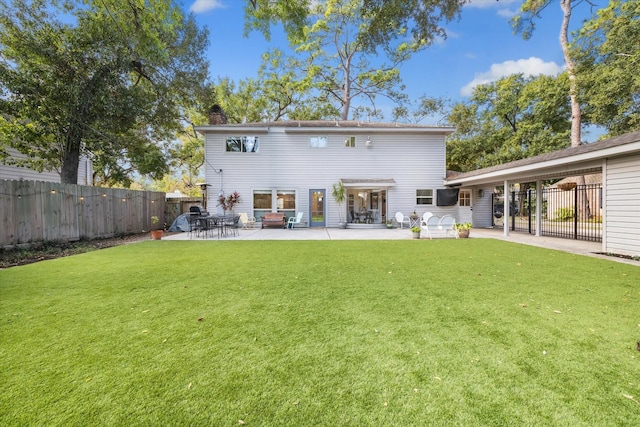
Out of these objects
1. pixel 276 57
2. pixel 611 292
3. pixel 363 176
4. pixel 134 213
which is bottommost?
pixel 611 292

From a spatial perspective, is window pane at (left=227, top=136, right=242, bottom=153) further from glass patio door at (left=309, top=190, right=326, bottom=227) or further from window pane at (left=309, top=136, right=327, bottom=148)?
glass patio door at (left=309, top=190, right=326, bottom=227)

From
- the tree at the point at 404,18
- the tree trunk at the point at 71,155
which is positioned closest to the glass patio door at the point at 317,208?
the tree trunk at the point at 71,155

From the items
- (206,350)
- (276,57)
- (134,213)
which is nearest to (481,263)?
(206,350)

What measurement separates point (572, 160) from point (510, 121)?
20637mm

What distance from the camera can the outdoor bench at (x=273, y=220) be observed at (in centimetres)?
1434

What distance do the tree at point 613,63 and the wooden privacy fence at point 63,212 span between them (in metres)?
22.9

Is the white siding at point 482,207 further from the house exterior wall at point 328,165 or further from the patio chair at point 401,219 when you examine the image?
the patio chair at point 401,219

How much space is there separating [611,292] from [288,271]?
5106 millimetres

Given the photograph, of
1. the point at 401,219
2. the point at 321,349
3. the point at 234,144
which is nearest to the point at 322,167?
the point at 234,144

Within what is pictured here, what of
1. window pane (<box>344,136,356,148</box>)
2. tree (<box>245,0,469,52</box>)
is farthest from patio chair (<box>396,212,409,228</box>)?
tree (<box>245,0,469,52</box>)

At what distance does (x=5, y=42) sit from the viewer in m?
8.99

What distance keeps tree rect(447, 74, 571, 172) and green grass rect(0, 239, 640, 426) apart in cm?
2169

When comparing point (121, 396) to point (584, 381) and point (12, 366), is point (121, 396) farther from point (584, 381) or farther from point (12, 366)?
point (584, 381)

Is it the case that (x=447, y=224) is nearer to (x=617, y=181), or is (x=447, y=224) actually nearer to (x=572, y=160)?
(x=572, y=160)
